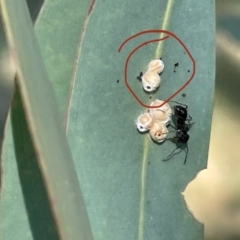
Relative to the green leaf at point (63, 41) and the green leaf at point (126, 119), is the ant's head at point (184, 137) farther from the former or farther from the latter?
the green leaf at point (63, 41)

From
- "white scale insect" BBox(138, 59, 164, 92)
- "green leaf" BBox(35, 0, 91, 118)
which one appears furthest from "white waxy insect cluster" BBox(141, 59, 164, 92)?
"green leaf" BBox(35, 0, 91, 118)

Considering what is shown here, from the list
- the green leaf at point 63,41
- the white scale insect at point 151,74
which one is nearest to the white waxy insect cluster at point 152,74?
the white scale insect at point 151,74

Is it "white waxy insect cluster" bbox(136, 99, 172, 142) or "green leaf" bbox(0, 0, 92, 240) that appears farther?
"white waxy insect cluster" bbox(136, 99, 172, 142)

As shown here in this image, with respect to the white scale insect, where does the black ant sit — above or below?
below

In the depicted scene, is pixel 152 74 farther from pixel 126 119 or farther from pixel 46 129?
pixel 46 129

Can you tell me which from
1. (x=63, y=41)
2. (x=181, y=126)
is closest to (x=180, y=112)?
(x=181, y=126)

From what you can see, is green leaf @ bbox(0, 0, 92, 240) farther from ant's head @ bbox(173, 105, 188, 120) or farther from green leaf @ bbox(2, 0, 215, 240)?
ant's head @ bbox(173, 105, 188, 120)
